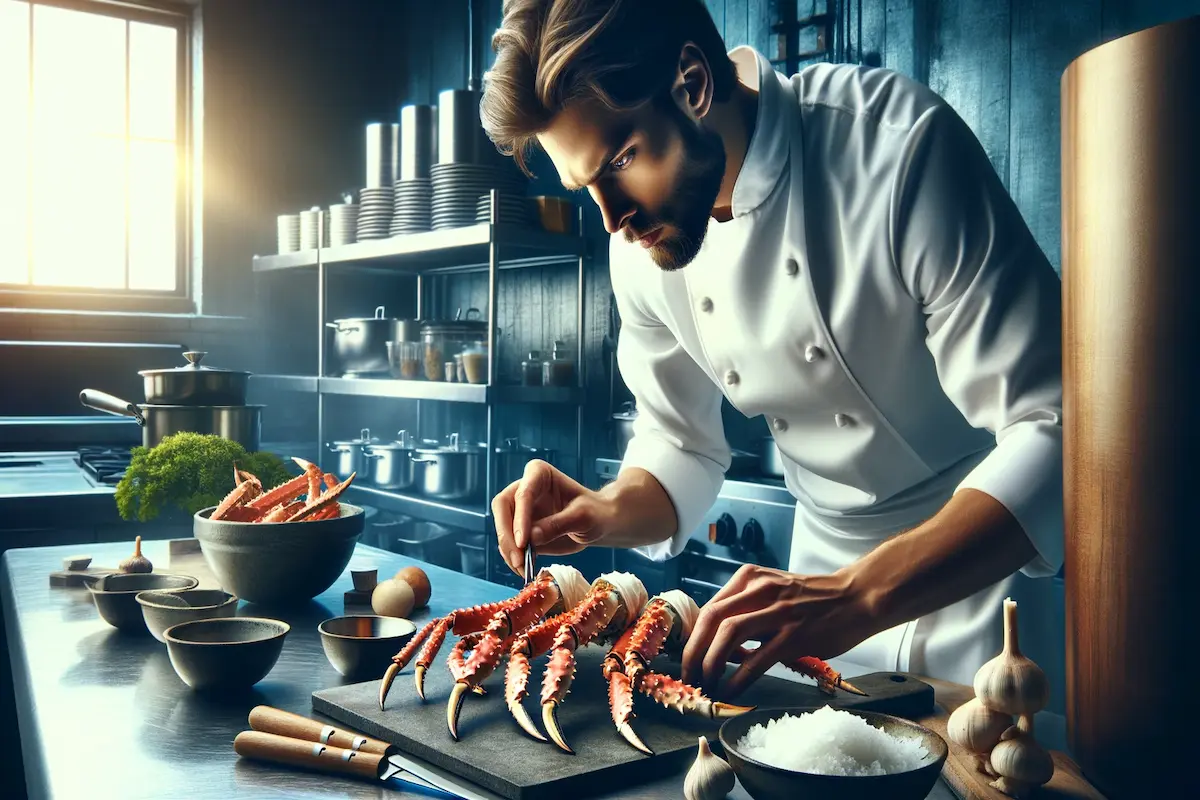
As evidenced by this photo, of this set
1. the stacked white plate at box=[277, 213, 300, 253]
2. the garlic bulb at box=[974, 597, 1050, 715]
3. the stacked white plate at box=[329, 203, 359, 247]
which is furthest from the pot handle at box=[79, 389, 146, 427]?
the garlic bulb at box=[974, 597, 1050, 715]

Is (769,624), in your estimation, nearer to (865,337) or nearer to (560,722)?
(560,722)

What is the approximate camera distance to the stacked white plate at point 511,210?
3.74m

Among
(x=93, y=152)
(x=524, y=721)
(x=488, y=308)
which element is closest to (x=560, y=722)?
(x=524, y=721)

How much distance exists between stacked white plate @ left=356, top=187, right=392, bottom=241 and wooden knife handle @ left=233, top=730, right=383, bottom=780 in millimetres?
3684

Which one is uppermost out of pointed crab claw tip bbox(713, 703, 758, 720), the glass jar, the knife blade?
the glass jar

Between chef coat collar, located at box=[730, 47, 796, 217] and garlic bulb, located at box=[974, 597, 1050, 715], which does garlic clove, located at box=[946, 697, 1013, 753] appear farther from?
chef coat collar, located at box=[730, 47, 796, 217]

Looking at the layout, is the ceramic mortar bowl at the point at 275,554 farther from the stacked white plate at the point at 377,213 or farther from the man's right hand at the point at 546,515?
the stacked white plate at the point at 377,213

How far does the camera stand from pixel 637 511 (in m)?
1.67

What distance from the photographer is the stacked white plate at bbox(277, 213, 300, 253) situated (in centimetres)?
480

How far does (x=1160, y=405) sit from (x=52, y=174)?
496 centimetres

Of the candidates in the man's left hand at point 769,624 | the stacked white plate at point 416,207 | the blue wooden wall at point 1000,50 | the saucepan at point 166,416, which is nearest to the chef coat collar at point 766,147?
the man's left hand at point 769,624

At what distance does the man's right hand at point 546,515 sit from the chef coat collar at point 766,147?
490 mm

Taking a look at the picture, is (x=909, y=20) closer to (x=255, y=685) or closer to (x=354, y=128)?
(x=255, y=685)

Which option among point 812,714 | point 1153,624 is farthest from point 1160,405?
point 812,714
